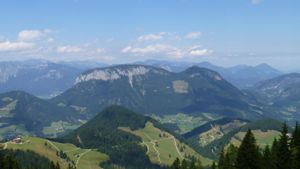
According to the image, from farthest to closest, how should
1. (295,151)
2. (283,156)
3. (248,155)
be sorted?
(295,151)
(283,156)
(248,155)

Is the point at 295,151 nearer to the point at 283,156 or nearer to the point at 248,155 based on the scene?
the point at 283,156

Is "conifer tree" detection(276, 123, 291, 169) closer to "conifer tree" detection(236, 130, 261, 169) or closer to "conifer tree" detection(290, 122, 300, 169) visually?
"conifer tree" detection(290, 122, 300, 169)

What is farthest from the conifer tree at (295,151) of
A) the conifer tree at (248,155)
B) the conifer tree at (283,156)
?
the conifer tree at (248,155)

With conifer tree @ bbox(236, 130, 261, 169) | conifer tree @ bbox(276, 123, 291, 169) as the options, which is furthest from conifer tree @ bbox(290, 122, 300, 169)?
conifer tree @ bbox(236, 130, 261, 169)

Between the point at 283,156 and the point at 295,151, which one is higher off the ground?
the point at 283,156

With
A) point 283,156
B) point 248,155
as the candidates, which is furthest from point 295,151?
point 248,155

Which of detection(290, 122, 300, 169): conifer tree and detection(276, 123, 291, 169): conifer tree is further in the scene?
detection(276, 123, 291, 169): conifer tree

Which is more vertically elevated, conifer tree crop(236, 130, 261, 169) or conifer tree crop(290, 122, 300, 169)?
conifer tree crop(236, 130, 261, 169)

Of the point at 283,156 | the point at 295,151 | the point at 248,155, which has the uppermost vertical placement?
the point at 248,155

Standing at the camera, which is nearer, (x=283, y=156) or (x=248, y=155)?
(x=248, y=155)
